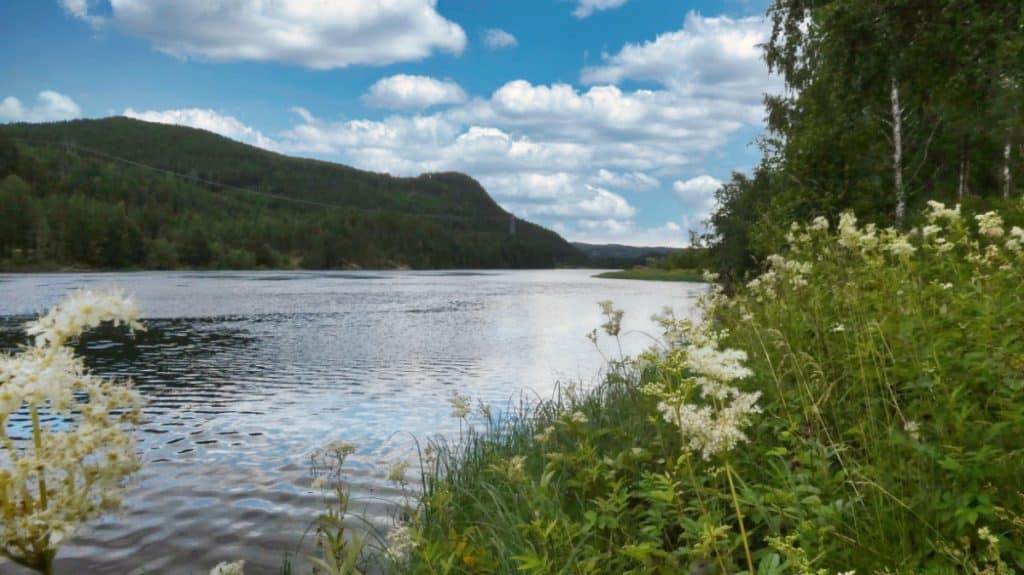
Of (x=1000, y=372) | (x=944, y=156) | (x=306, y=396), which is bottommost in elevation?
(x=306, y=396)

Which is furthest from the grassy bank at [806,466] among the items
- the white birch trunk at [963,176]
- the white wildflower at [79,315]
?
the white birch trunk at [963,176]

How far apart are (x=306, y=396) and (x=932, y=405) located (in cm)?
1345

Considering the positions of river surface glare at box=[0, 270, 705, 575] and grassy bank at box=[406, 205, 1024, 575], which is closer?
grassy bank at box=[406, 205, 1024, 575]

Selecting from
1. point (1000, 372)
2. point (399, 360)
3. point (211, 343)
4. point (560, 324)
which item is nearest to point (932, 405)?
point (1000, 372)

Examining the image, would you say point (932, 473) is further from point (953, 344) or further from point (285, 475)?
point (285, 475)

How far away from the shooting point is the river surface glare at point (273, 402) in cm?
757

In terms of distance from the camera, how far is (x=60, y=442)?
1900 millimetres

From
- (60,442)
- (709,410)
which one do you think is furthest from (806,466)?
(60,442)

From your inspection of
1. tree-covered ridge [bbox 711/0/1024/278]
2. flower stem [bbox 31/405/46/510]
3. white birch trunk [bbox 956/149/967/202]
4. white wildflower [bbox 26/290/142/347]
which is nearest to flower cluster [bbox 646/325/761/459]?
white wildflower [bbox 26/290/142/347]

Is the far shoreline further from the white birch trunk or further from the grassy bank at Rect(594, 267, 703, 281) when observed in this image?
the white birch trunk

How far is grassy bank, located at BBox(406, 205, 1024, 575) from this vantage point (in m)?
3.30

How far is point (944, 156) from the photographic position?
3425cm

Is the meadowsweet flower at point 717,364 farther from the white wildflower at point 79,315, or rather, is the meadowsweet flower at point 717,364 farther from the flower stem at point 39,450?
the flower stem at point 39,450

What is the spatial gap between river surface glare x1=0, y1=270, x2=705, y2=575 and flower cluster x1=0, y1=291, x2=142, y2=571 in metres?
0.13
